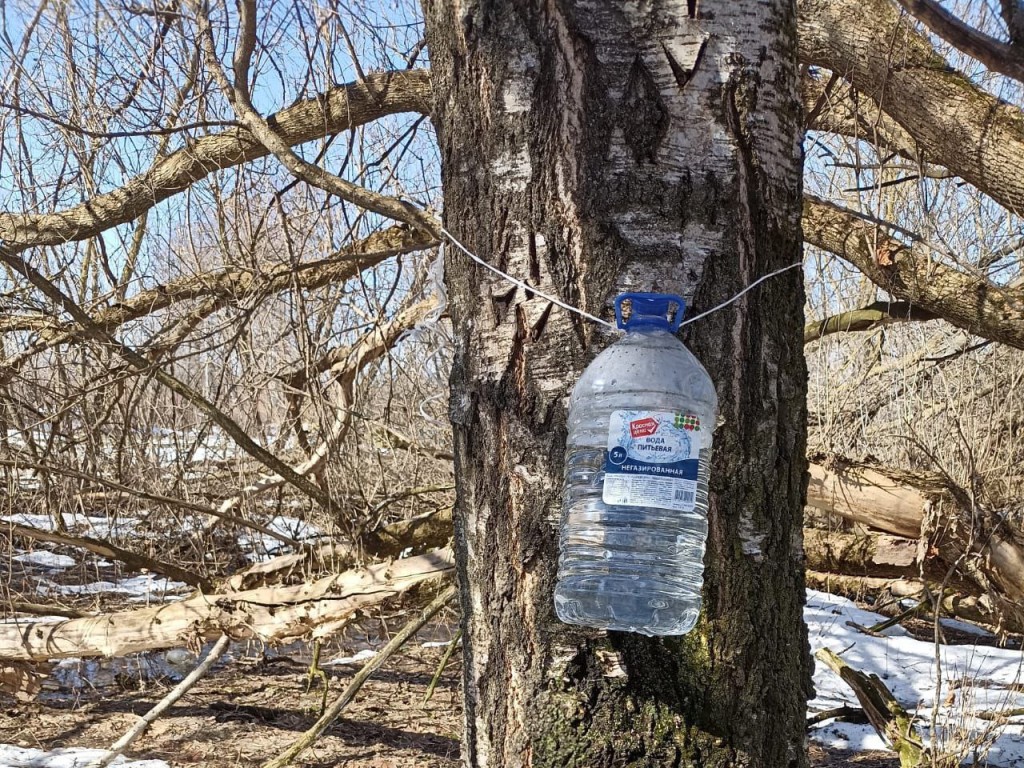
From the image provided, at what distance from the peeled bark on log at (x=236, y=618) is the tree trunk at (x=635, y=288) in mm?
2685

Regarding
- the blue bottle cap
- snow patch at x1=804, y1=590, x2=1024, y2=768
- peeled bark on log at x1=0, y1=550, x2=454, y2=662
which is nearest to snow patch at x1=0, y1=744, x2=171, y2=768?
peeled bark on log at x1=0, y1=550, x2=454, y2=662

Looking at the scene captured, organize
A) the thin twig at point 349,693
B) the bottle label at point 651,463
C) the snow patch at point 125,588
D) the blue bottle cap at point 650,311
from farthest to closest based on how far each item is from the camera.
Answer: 1. the snow patch at point 125,588
2. the thin twig at point 349,693
3. the blue bottle cap at point 650,311
4. the bottle label at point 651,463

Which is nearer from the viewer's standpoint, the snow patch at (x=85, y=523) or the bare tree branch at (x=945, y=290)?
the bare tree branch at (x=945, y=290)

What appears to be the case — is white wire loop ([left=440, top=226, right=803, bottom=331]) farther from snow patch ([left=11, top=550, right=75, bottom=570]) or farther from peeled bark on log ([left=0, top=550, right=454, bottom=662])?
snow patch ([left=11, top=550, right=75, bottom=570])

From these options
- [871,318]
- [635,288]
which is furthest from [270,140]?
[871,318]

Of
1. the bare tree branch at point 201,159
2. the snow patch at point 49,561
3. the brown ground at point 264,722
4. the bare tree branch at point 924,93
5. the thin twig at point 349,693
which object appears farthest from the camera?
the snow patch at point 49,561

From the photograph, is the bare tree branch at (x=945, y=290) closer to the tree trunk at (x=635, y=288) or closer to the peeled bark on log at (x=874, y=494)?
the peeled bark on log at (x=874, y=494)

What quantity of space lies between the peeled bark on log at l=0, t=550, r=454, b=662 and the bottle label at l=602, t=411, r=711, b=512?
9.62 feet

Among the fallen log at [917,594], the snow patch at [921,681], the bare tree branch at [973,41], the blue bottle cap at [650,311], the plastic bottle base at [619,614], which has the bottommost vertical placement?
the snow patch at [921,681]

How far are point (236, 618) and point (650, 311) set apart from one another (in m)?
3.40

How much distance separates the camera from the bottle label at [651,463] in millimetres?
1497

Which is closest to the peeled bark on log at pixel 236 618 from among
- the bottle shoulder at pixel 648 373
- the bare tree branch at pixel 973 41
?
the bottle shoulder at pixel 648 373

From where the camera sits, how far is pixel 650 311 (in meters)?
1.61

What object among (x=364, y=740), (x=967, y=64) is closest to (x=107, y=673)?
(x=364, y=740)
